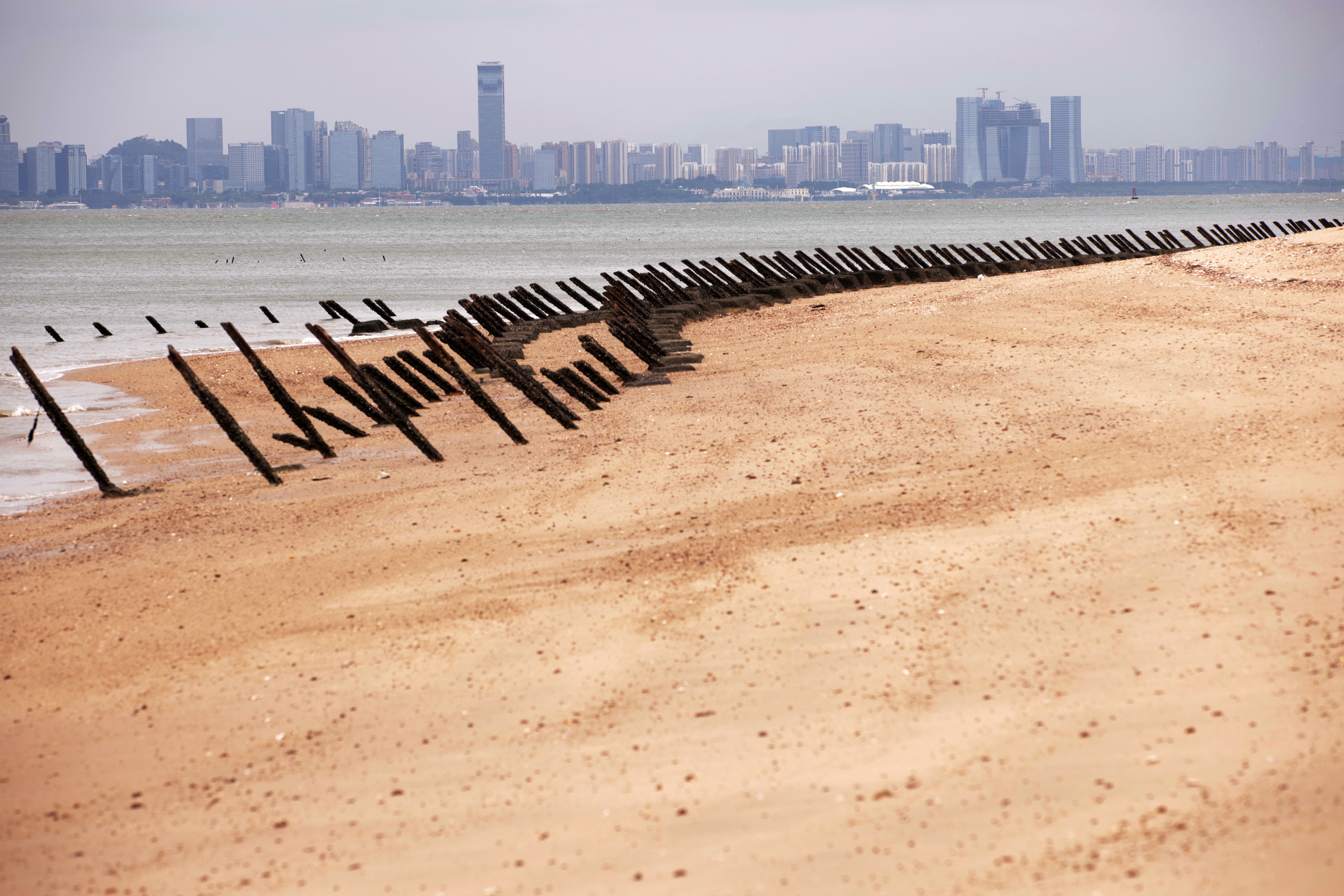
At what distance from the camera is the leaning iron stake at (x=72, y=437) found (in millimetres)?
10234

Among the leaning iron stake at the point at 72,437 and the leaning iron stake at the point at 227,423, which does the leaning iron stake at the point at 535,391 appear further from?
the leaning iron stake at the point at 72,437

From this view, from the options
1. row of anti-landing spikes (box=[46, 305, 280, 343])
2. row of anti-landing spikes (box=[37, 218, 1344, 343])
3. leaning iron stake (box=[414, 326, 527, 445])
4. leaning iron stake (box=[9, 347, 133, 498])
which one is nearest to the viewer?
leaning iron stake (box=[9, 347, 133, 498])

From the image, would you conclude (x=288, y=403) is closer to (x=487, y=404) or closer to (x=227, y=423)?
(x=227, y=423)

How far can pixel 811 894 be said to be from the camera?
3.79 meters

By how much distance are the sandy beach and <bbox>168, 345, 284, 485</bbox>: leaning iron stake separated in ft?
1.44

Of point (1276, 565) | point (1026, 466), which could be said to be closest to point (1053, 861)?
point (1276, 565)

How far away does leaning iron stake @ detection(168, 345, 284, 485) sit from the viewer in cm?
1005

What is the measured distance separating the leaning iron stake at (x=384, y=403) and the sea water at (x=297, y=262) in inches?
108

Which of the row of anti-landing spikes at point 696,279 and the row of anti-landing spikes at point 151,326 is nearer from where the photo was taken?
the row of anti-landing spikes at point 696,279

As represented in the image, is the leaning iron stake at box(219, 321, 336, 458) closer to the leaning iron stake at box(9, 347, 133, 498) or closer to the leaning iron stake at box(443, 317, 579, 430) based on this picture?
the leaning iron stake at box(9, 347, 133, 498)

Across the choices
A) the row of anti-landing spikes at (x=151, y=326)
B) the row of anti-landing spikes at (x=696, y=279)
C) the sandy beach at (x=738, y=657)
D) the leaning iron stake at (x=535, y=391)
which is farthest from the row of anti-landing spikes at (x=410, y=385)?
the row of anti-landing spikes at (x=151, y=326)

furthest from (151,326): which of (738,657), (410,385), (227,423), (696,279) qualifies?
(738,657)

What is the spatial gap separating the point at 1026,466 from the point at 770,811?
179 inches

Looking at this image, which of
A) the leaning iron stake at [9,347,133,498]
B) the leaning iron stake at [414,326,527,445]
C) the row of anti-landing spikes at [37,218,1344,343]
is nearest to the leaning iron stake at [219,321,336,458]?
→ the leaning iron stake at [414,326,527,445]
